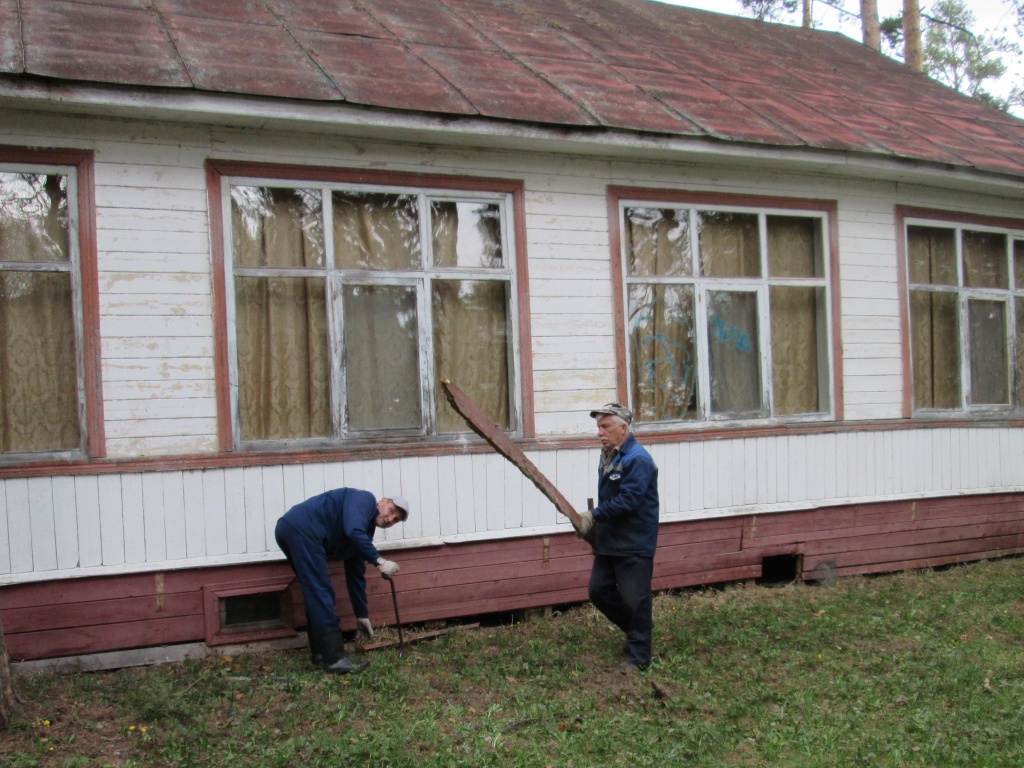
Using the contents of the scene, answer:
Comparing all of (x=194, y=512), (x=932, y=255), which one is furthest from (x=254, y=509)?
(x=932, y=255)

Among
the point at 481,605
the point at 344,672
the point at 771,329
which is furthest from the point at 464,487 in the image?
the point at 771,329

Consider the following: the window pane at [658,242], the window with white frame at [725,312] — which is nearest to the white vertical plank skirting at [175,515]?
the window with white frame at [725,312]

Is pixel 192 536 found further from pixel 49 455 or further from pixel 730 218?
pixel 730 218

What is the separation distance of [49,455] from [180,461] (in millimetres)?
740

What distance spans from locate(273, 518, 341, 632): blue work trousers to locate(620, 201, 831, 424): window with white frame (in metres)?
2.90

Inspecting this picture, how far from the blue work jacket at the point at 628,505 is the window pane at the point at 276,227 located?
2474 millimetres

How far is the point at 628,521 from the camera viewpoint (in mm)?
5648

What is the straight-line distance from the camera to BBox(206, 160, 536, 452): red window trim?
6078 millimetres

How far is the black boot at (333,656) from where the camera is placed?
222 inches

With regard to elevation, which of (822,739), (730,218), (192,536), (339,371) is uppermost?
(730,218)

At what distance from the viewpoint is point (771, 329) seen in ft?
26.5

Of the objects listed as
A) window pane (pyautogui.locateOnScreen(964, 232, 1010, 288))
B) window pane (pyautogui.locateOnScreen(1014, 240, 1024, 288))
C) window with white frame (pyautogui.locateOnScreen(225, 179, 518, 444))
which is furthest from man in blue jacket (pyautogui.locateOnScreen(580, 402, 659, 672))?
window pane (pyautogui.locateOnScreen(1014, 240, 1024, 288))

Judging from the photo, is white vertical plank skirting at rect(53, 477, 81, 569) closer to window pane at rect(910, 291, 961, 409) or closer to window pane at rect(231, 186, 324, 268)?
window pane at rect(231, 186, 324, 268)

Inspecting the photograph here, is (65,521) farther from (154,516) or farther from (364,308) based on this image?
(364,308)
